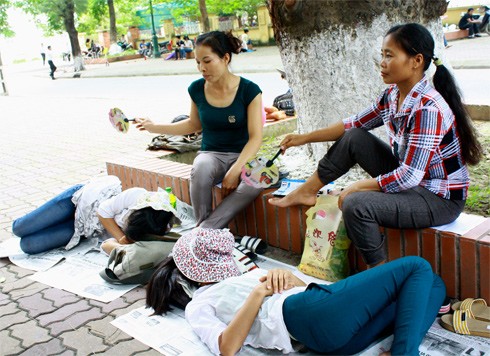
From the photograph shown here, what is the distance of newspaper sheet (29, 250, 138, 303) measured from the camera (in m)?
3.26

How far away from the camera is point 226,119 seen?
3.67 metres

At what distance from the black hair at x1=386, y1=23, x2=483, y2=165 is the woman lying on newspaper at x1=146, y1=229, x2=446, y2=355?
0.64 metres

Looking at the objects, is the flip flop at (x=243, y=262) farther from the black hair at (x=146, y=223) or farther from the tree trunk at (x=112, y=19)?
the tree trunk at (x=112, y=19)

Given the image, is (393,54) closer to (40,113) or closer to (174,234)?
(174,234)

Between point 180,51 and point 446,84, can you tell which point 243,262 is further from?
point 180,51

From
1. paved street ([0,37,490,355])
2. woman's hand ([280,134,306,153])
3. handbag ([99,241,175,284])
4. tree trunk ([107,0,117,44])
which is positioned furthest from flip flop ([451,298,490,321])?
tree trunk ([107,0,117,44])

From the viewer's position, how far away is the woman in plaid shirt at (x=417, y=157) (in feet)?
8.34

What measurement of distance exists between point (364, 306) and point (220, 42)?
199cm

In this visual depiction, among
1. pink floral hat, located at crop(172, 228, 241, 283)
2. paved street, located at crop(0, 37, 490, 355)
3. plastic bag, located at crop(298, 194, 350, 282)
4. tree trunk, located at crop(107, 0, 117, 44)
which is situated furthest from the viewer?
tree trunk, located at crop(107, 0, 117, 44)

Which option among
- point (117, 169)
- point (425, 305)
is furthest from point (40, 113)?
point (425, 305)

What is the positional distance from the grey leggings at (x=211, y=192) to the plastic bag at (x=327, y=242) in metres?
0.56

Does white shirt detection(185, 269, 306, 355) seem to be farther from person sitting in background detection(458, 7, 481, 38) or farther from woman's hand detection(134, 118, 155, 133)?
person sitting in background detection(458, 7, 481, 38)

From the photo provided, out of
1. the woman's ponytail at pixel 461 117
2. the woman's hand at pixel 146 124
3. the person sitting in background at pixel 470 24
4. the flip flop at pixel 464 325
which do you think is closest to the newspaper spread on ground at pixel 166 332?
the flip flop at pixel 464 325

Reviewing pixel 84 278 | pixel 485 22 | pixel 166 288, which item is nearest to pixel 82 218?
pixel 84 278
